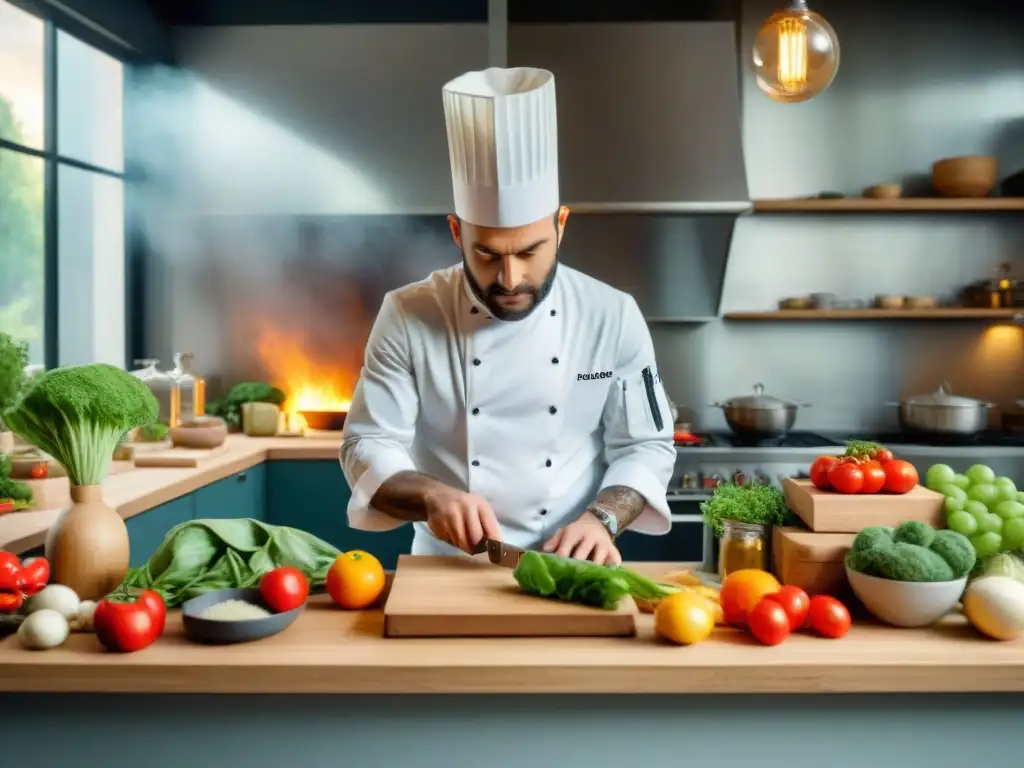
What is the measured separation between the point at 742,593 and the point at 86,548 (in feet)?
3.62

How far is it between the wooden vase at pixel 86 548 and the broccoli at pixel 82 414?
0.04m

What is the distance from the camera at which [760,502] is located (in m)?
1.77

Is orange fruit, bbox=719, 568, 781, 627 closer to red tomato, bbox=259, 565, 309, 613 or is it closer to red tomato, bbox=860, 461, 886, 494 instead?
red tomato, bbox=860, 461, 886, 494

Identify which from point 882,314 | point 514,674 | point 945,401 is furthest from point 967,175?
point 514,674

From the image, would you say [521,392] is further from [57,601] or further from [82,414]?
[57,601]

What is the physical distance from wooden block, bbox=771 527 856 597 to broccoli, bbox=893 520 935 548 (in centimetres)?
10

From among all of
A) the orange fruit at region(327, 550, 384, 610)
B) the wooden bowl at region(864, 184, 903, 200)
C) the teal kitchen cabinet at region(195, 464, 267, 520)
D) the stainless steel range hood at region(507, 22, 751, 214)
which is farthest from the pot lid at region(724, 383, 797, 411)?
the orange fruit at region(327, 550, 384, 610)

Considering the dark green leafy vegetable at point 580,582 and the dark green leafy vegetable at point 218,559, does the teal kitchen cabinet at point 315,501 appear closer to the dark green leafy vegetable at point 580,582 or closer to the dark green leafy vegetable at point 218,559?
the dark green leafy vegetable at point 218,559

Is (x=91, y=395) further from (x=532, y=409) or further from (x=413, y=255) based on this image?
(x=413, y=255)

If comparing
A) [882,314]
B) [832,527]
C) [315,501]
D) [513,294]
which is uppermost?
[882,314]

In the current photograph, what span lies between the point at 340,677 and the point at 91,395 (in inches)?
24.7

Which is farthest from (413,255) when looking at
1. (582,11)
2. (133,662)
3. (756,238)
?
(133,662)

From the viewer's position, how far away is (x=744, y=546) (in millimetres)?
1769

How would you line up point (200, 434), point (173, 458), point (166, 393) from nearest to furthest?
1. point (173, 458)
2. point (200, 434)
3. point (166, 393)
